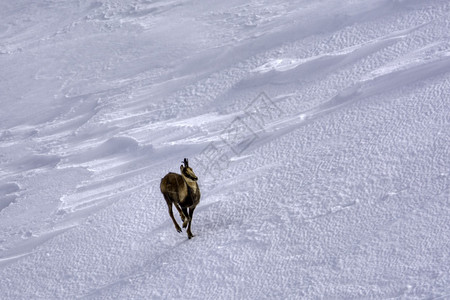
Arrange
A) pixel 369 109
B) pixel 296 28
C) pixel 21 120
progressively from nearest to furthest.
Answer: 1. pixel 369 109
2. pixel 296 28
3. pixel 21 120

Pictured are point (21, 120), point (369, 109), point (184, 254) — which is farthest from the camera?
point (21, 120)

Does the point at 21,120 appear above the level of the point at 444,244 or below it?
above

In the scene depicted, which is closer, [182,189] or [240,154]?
[182,189]

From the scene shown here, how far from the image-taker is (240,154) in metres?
4.62

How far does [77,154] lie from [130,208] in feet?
5.14

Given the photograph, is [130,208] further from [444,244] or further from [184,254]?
[444,244]

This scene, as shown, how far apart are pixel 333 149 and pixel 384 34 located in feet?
6.13

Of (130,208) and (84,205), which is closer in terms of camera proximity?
(130,208)

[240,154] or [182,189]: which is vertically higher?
[182,189]

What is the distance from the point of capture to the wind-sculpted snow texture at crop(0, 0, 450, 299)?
3.30 m

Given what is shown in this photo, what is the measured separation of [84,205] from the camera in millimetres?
4738

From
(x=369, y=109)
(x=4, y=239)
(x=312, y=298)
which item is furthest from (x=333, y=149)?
(x=4, y=239)

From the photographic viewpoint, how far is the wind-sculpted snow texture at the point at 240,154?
3.30 m

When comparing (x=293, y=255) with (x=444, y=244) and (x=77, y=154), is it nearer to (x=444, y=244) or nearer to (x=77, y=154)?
(x=444, y=244)
